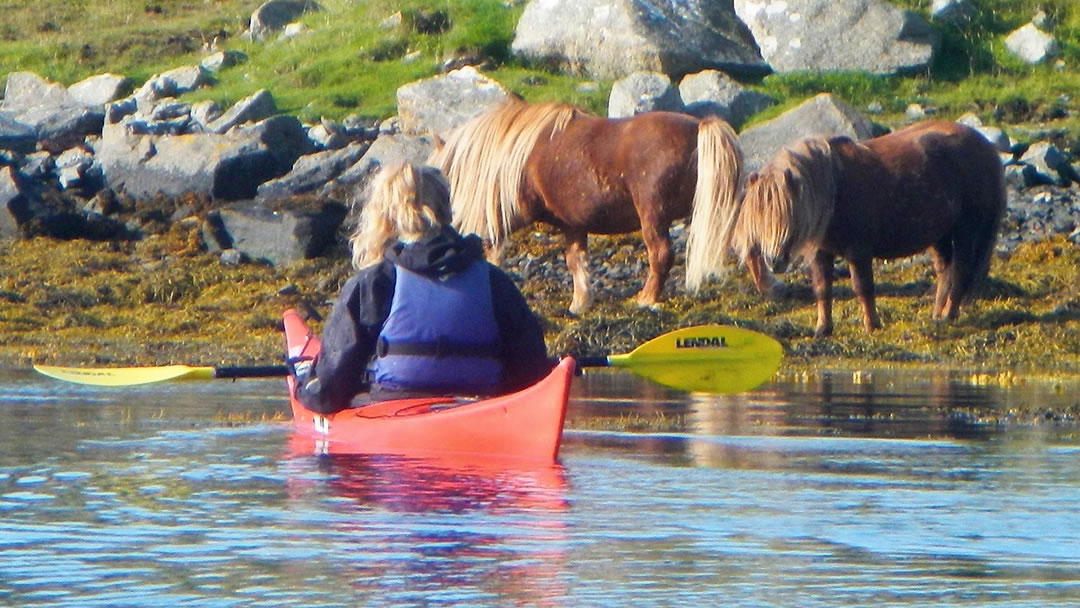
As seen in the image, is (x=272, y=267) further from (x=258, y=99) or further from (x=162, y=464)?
(x=162, y=464)

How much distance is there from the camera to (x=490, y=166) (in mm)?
14984

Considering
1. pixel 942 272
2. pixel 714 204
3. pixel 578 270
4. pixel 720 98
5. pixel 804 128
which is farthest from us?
pixel 720 98

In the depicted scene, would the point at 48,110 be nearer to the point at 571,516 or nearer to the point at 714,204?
the point at 714,204

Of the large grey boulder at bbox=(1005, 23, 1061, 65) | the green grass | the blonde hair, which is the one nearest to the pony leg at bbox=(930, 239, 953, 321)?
the green grass

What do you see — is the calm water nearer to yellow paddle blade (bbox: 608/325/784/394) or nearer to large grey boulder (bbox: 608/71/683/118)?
yellow paddle blade (bbox: 608/325/784/394)

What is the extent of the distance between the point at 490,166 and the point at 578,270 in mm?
1057

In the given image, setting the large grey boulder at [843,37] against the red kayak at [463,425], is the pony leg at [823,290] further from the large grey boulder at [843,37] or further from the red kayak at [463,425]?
the large grey boulder at [843,37]

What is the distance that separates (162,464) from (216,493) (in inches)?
32.2

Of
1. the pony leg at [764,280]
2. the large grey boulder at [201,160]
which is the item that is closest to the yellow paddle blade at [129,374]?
the pony leg at [764,280]

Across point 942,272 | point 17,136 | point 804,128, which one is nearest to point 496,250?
point 942,272

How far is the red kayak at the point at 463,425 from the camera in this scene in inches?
295

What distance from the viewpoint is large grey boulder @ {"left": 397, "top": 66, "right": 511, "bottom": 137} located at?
67.9 feet

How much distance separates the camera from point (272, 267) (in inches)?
667

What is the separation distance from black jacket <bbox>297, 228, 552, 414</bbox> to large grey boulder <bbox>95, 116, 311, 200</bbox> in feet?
34.8
